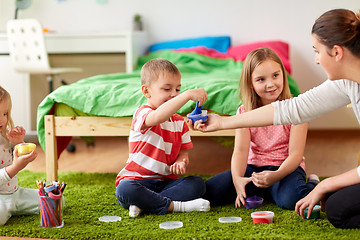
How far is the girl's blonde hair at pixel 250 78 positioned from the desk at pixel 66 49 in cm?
170

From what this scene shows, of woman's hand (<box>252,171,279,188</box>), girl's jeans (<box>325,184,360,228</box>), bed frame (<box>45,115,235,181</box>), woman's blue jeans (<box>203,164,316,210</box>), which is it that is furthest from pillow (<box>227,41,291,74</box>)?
girl's jeans (<box>325,184,360,228</box>)

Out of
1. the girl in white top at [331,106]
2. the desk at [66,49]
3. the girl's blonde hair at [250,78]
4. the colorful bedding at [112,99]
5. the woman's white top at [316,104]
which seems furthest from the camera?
the desk at [66,49]

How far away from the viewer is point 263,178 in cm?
170

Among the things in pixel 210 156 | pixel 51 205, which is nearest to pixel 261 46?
pixel 210 156

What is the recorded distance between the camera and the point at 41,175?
2461 mm

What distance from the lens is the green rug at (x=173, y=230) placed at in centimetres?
144

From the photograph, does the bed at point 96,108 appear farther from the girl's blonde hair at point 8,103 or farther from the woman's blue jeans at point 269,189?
the girl's blonde hair at point 8,103

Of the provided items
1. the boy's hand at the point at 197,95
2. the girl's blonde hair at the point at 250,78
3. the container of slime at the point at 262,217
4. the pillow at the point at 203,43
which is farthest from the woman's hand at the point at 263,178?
the pillow at the point at 203,43

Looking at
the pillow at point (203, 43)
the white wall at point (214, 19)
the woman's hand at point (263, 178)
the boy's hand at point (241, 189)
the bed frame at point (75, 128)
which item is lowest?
the boy's hand at point (241, 189)

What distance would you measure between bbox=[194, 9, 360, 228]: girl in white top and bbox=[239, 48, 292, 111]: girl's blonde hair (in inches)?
13.6

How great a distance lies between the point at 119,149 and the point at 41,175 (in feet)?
3.00

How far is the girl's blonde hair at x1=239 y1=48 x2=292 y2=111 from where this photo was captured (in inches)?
71.4

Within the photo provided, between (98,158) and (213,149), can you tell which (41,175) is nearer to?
(98,158)

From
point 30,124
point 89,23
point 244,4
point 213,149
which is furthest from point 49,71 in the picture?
point 244,4
